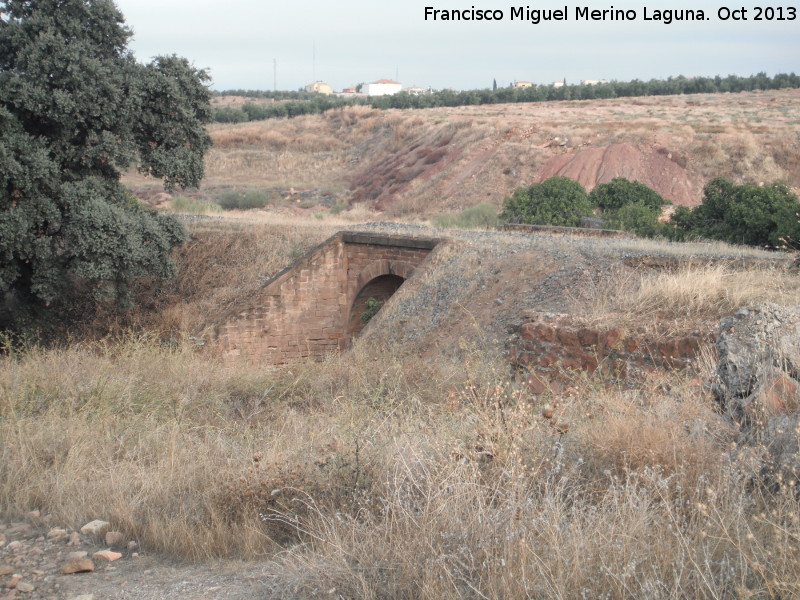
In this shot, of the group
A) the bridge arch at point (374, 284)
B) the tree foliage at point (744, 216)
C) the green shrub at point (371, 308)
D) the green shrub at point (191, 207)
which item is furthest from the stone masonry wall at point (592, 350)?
the green shrub at point (191, 207)

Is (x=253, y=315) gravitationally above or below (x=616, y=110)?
below

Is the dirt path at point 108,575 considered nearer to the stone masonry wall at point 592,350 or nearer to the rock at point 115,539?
the rock at point 115,539

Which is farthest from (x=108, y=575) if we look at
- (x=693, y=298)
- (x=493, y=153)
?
(x=493, y=153)

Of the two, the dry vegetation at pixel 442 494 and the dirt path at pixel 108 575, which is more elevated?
the dry vegetation at pixel 442 494

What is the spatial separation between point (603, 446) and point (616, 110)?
170 feet

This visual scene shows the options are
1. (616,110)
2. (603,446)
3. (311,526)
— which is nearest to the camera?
(311,526)

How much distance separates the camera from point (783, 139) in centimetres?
3384

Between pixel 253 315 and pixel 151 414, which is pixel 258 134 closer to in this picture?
pixel 253 315

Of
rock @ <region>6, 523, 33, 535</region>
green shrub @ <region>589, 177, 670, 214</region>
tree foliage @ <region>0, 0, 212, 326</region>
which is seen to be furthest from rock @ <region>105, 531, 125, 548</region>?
green shrub @ <region>589, 177, 670, 214</region>

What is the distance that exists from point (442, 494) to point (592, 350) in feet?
14.3

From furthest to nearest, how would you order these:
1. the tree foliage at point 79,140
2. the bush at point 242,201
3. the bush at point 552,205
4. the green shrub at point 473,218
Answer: the bush at point 242,201
the green shrub at point 473,218
the bush at point 552,205
the tree foliage at point 79,140

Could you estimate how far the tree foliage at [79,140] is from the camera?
42.0ft

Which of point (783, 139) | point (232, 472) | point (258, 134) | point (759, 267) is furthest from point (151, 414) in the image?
point (258, 134)

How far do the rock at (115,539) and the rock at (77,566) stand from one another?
0.29 metres
